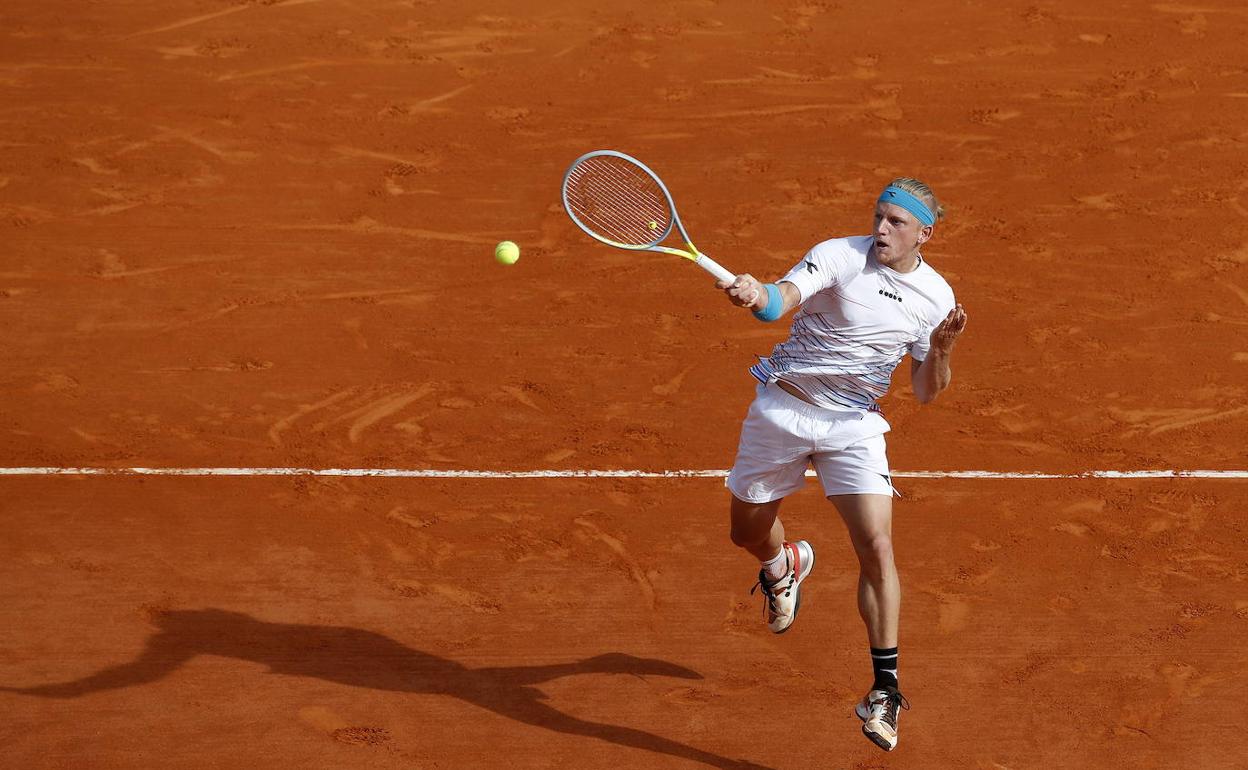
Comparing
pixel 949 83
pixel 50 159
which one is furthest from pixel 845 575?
pixel 50 159

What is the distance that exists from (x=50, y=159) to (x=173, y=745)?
6566 millimetres

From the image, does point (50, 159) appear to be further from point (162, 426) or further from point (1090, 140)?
point (1090, 140)

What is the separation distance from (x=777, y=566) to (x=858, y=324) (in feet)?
4.65

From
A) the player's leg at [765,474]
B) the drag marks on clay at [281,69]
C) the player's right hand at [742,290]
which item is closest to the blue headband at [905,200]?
the player's right hand at [742,290]

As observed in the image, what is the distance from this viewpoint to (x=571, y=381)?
9336 mm

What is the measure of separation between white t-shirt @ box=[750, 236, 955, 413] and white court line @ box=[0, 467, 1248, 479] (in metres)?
2.37

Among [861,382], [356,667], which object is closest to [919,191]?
[861,382]

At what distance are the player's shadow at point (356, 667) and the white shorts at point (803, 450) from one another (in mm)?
1293

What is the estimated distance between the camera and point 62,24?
12.9m

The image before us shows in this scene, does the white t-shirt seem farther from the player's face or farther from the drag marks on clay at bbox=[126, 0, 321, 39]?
the drag marks on clay at bbox=[126, 0, 321, 39]

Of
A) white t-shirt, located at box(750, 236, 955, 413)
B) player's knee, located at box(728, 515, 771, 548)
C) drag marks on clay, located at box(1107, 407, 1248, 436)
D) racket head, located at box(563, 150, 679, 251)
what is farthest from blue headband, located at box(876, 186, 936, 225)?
drag marks on clay, located at box(1107, 407, 1248, 436)

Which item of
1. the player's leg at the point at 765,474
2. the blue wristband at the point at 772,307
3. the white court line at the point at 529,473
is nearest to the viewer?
the blue wristband at the point at 772,307

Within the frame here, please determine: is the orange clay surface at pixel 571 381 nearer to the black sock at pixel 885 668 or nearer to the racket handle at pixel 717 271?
the black sock at pixel 885 668

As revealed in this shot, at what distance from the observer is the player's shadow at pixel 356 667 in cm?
687
